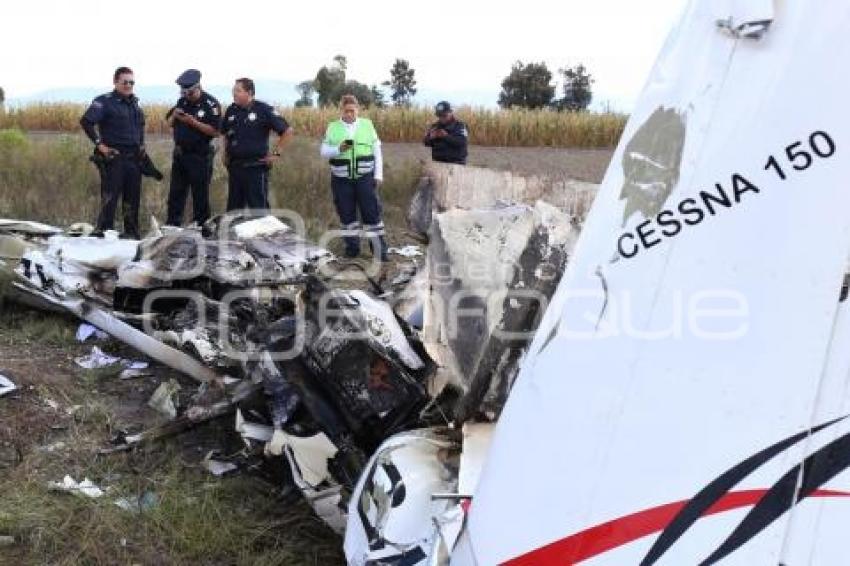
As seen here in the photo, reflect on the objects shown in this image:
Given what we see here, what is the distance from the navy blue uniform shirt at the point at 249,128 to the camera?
8.45 meters

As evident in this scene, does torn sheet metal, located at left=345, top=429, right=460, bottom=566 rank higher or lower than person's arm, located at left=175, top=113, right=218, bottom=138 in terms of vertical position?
lower

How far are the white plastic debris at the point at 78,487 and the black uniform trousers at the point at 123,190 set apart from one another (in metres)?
4.41

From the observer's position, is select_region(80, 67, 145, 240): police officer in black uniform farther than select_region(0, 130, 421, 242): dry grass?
No

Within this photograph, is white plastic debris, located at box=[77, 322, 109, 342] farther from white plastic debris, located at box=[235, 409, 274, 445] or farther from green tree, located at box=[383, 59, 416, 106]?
green tree, located at box=[383, 59, 416, 106]

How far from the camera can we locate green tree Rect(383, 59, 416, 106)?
42156 millimetres

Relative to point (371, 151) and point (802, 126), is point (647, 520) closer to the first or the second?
point (802, 126)

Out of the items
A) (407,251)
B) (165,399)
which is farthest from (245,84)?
(165,399)

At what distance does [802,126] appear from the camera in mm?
1373

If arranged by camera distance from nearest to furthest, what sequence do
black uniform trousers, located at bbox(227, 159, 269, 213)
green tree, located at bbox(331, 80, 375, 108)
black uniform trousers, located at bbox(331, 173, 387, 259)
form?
black uniform trousers, located at bbox(227, 159, 269, 213), black uniform trousers, located at bbox(331, 173, 387, 259), green tree, located at bbox(331, 80, 375, 108)

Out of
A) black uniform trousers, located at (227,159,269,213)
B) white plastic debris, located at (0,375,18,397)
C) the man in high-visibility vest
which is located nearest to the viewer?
white plastic debris, located at (0,375,18,397)

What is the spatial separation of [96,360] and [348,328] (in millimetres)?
2748

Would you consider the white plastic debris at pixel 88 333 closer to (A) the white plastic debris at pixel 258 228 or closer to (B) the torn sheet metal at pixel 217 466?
(A) the white plastic debris at pixel 258 228

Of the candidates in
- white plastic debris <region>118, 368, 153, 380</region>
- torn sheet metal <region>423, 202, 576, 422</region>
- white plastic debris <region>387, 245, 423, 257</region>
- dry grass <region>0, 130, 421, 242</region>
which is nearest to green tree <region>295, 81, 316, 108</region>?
dry grass <region>0, 130, 421, 242</region>

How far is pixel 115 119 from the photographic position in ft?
26.9
